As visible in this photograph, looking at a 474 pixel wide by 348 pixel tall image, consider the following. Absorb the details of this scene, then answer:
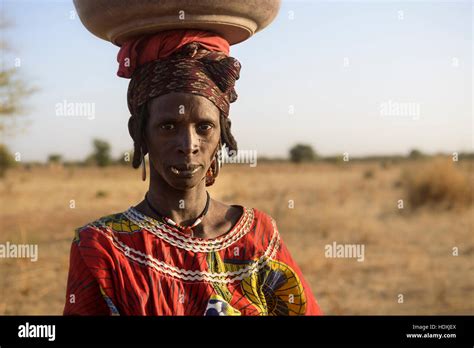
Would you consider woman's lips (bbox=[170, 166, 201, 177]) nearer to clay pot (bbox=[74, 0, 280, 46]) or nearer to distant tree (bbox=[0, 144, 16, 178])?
clay pot (bbox=[74, 0, 280, 46])

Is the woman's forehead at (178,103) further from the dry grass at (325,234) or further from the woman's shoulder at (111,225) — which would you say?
the dry grass at (325,234)

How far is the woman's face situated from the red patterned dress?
0.26 m

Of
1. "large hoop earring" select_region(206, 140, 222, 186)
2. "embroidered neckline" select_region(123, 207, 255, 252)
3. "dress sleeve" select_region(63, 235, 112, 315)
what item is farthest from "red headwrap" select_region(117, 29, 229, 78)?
"dress sleeve" select_region(63, 235, 112, 315)

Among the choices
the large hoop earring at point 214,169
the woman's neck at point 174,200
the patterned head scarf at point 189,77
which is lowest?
the woman's neck at point 174,200

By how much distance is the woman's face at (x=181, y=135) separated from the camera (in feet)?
10.8

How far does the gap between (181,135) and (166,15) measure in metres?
0.52

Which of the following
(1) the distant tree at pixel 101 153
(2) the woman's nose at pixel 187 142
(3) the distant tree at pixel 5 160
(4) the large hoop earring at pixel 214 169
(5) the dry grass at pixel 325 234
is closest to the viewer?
(2) the woman's nose at pixel 187 142

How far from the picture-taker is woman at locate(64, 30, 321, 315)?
3240mm

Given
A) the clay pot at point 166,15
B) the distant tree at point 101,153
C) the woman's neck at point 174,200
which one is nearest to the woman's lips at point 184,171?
the woman's neck at point 174,200

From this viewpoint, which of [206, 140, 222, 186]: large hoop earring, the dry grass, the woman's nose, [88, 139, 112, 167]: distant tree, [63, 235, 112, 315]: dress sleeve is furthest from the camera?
[88, 139, 112, 167]: distant tree

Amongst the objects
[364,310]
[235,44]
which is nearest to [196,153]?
[235,44]

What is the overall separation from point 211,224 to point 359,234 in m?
13.8

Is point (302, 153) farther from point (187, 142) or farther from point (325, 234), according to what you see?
point (187, 142)

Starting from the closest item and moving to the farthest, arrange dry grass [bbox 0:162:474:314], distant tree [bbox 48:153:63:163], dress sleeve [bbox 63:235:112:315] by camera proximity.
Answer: dress sleeve [bbox 63:235:112:315]
dry grass [bbox 0:162:474:314]
distant tree [bbox 48:153:63:163]
